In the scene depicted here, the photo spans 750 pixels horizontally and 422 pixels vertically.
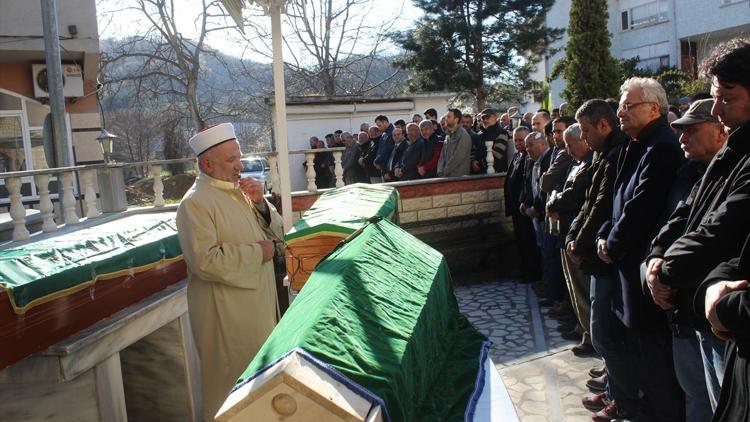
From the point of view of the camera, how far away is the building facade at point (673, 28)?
24.9 metres

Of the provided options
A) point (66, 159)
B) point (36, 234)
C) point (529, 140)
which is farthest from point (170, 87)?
point (529, 140)

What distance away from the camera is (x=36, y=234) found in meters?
7.04

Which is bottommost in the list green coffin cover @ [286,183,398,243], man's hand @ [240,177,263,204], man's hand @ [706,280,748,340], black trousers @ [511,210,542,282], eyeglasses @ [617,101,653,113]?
black trousers @ [511,210,542,282]

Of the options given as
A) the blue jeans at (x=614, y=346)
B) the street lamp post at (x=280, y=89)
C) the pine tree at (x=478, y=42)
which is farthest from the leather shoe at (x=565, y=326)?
the pine tree at (x=478, y=42)

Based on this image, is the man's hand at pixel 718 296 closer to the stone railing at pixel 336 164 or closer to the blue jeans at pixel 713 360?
the blue jeans at pixel 713 360

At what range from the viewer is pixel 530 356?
5.39 metres

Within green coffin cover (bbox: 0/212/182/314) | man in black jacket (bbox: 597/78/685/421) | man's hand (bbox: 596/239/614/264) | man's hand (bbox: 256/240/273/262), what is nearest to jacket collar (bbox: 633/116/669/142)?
man in black jacket (bbox: 597/78/685/421)

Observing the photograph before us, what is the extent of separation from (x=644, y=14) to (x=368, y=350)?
31.7 m

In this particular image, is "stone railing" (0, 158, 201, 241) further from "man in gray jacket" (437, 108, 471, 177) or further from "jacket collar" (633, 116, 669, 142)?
"jacket collar" (633, 116, 669, 142)

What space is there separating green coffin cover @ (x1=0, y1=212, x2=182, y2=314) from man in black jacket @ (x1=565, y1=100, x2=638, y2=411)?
2892 millimetres

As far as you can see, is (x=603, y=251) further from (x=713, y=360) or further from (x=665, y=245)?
(x=713, y=360)

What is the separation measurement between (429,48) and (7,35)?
14577mm

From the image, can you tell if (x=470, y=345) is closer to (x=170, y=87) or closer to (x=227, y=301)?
(x=227, y=301)

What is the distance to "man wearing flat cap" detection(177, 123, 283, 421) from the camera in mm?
3225
